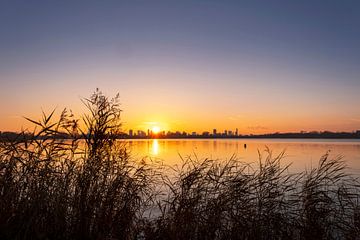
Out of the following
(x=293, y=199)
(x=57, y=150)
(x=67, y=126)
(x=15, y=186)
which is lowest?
(x=293, y=199)

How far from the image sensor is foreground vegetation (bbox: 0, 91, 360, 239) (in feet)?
25.0

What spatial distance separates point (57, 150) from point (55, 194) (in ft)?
4.38

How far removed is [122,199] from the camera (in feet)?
29.3

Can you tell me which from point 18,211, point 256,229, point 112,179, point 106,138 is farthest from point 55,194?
point 256,229

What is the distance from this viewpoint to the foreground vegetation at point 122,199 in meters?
7.62

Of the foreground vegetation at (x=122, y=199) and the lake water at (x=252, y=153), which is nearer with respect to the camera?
the foreground vegetation at (x=122, y=199)

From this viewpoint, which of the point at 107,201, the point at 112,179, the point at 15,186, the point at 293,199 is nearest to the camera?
the point at 15,186

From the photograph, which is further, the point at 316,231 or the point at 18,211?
the point at 316,231

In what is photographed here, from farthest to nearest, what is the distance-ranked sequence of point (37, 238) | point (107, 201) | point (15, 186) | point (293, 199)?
point (293, 199), point (107, 201), point (15, 186), point (37, 238)

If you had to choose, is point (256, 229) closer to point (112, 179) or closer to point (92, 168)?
point (112, 179)

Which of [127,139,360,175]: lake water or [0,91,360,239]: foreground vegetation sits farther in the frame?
[127,139,360,175]: lake water

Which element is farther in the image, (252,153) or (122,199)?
(252,153)

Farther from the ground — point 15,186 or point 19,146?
point 19,146

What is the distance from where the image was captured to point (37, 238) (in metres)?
6.82
